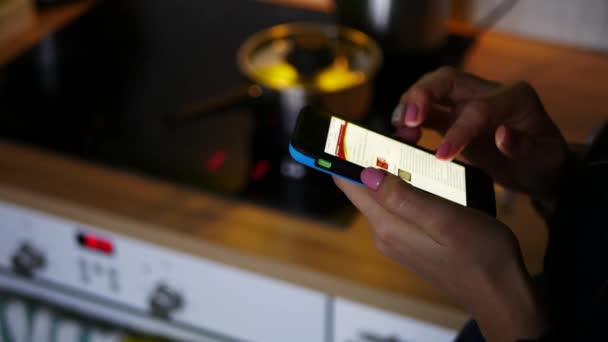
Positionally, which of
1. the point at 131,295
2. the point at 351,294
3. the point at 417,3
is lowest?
the point at 131,295

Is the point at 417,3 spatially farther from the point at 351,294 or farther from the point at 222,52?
the point at 351,294

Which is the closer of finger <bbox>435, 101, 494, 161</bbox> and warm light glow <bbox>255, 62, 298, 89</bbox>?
finger <bbox>435, 101, 494, 161</bbox>

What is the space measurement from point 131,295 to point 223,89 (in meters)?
0.30

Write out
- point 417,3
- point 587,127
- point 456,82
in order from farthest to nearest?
point 417,3 < point 587,127 < point 456,82

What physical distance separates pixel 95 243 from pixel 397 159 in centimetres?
45

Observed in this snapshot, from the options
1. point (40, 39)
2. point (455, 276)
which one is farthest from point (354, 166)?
point (40, 39)

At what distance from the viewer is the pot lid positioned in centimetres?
91

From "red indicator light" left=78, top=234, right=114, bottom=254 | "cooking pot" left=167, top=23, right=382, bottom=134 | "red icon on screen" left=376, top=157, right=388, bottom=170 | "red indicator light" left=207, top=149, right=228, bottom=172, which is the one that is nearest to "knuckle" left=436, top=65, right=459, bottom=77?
"red icon on screen" left=376, top=157, right=388, bottom=170

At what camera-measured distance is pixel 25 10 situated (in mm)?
1128

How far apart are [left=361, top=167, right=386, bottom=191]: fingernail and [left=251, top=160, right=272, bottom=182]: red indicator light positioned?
1.15ft

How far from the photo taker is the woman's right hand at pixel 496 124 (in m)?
0.60

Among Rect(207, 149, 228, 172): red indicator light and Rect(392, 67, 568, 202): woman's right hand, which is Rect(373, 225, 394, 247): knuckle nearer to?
Rect(392, 67, 568, 202): woman's right hand

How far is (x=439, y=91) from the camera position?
2.03 ft

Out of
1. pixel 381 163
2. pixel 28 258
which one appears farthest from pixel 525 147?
pixel 28 258
